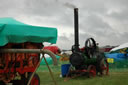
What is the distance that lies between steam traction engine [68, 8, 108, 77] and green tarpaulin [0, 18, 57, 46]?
524cm

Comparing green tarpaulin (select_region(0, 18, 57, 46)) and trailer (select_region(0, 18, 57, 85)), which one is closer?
green tarpaulin (select_region(0, 18, 57, 46))

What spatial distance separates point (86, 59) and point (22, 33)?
21.6 ft

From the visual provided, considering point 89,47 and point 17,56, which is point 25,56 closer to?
point 17,56

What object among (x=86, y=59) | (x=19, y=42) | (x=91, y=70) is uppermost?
(x=19, y=42)

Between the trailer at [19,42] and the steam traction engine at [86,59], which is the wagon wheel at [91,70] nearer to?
the steam traction engine at [86,59]

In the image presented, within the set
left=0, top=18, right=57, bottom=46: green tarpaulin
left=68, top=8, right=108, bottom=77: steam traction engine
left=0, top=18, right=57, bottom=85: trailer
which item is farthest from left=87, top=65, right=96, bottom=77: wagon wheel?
left=0, top=18, right=57, bottom=46: green tarpaulin

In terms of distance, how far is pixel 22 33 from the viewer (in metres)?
7.12

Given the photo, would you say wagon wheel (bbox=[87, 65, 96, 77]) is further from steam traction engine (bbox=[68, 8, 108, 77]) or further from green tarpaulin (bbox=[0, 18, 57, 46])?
green tarpaulin (bbox=[0, 18, 57, 46])

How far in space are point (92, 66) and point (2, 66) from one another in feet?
23.4

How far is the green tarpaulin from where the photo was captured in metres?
6.73

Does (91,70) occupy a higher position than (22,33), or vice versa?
(22,33)

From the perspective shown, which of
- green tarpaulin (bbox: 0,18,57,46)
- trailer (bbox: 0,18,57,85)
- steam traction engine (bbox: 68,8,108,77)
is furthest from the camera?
steam traction engine (bbox: 68,8,108,77)

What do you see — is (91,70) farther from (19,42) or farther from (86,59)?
(19,42)

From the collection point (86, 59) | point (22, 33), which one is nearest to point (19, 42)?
point (22, 33)
